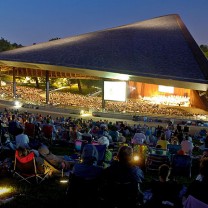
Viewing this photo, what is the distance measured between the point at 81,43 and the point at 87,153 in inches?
1096

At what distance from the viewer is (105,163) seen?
9.24 m

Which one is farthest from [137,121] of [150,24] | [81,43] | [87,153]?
[87,153]

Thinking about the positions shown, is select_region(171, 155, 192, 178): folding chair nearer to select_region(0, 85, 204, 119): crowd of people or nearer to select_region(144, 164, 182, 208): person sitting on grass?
select_region(144, 164, 182, 208): person sitting on grass

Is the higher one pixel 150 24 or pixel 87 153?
pixel 150 24

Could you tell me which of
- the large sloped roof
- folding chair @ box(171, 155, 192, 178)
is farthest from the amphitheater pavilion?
folding chair @ box(171, 155, 192, 178)

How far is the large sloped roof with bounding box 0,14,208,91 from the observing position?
26531 millimetres

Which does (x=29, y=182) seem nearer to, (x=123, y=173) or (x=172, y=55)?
(x=123, y=173)

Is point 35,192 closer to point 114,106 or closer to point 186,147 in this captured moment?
point 186,147

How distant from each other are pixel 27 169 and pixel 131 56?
21792 millimetres

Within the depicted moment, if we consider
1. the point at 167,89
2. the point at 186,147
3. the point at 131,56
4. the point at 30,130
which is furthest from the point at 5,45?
the point at 186,147

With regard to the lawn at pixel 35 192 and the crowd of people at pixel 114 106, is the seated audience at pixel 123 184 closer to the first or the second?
the lawn at pixel 35 192

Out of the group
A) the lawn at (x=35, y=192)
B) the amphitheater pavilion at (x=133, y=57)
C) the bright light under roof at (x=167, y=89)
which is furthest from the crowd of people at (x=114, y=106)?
the lawn at (x=35, y=192)

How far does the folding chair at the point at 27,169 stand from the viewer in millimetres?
8016

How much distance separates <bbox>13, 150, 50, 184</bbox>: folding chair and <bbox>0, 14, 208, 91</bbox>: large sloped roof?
1828cm
